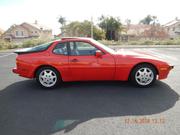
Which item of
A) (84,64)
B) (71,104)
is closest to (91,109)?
(71,104)

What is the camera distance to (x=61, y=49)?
565cm

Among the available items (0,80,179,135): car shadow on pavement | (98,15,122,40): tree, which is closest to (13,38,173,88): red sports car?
(0,80,179,135): car shadow on pavement

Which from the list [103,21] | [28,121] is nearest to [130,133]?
[28,121]

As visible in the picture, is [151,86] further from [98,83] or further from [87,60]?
[87,60]

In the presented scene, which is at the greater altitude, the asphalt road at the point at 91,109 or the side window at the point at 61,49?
the side window at the point at 61,49

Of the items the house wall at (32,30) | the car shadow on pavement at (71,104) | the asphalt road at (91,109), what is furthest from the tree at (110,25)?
the car shadow on pavement at (71,104)

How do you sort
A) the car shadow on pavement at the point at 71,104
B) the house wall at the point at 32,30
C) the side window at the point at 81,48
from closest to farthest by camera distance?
1. the car shadow on pavement at the point at 71,104
2. the side window at the point at 81,48
3. the house wall at the point at 32,30

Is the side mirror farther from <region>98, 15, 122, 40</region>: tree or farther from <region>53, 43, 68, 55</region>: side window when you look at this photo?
<region>98, 15, 122, 40</region>: tree

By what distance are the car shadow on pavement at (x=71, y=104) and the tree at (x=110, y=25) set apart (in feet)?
116

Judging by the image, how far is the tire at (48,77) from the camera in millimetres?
5629

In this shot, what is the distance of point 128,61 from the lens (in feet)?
17.9

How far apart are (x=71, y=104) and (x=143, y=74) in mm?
2131

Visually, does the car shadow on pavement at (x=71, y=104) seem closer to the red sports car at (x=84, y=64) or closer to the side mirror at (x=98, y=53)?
the red sports car at (x=84, y=64)

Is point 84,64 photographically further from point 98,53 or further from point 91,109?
point 91,109
